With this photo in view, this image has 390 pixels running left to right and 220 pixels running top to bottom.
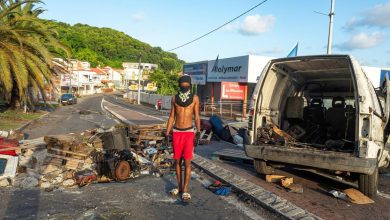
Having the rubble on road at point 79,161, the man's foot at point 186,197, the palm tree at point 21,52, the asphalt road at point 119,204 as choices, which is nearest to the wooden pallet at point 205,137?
the rubble on road at point 79,161

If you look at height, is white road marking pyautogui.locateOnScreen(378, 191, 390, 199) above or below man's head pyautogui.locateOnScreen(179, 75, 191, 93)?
below

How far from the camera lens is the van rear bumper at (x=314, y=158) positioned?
5855mm

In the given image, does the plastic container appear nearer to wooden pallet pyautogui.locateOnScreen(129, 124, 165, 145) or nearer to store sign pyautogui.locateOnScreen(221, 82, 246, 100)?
wooden pallet pyautogui.locateOnScreen(129, 124, 165, 145)

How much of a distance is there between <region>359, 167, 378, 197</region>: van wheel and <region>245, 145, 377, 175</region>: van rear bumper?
0.28m

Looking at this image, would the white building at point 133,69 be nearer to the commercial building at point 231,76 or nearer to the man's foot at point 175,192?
the commercial building at point 231,76

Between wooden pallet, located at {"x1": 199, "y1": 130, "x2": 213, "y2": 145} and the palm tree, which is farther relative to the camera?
the palm tree

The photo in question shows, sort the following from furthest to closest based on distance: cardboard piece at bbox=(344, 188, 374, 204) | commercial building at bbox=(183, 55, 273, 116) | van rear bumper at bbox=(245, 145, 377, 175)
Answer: commercial building at bbox=(183, 55, 273, 116) → cardboard piece at bbox=(344, 188, 374, 204) → van rear bumper at bbox=(245, 145, 377, 175)

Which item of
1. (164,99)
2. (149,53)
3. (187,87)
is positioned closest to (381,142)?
(187,87)

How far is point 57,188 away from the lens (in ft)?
21.6

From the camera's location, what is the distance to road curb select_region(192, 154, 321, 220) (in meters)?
5.26

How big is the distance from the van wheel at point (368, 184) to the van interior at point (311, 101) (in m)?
0.90

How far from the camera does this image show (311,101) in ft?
28.3

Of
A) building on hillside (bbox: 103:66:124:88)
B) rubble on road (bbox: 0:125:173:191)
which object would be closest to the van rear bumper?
rubble on road (bbox: 0:125:173:191)

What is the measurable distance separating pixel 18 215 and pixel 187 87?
9.84 ft
